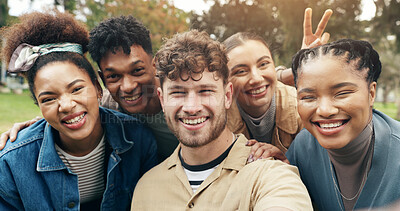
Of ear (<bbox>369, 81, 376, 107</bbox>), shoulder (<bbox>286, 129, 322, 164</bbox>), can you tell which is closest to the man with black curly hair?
shoulder (<bbox>286, 129, 322, 164</bbox>)

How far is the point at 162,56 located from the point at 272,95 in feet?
5.22

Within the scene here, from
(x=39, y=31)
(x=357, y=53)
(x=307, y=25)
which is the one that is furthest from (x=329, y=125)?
(x=39, y=31)

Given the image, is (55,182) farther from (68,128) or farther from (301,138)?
(301,138)

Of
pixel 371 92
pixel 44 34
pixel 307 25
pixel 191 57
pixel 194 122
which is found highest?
pixel 307 25

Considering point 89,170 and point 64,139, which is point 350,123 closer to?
point 89,170

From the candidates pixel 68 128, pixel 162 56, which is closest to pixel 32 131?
pixel 68 128

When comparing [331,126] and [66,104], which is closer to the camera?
[331,126]

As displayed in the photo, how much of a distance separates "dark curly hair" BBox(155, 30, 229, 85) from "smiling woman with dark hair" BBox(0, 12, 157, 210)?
932mm

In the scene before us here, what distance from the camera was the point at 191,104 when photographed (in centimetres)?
289

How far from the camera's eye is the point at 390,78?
32.3 metres

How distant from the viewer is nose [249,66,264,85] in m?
3.76

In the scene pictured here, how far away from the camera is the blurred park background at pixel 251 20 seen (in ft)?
32.5

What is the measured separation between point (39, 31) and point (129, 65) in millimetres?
1005

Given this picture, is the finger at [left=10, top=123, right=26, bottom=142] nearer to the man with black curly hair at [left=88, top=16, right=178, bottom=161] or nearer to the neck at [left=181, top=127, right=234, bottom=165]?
the man with black curly hair at [left=88, top=16, right=178, bottom=161]
